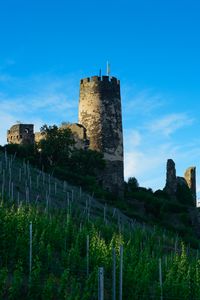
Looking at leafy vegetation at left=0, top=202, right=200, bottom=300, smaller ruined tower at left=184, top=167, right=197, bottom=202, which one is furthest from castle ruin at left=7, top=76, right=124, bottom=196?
leafy vegetation at left=0, top=202, right=200, bottom=300

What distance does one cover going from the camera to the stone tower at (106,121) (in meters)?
40.8

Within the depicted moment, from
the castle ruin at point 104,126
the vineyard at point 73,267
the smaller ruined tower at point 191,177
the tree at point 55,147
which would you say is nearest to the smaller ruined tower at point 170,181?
the smaller ruined tower at point 191,177

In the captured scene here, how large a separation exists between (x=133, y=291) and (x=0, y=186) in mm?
11797

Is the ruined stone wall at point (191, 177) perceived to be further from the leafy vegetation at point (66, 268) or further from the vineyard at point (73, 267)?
the leafy vegetation at point (66, 268)

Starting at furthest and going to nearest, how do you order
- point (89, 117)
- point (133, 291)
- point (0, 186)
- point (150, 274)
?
1. point (89, 117)
2. point (0, 186)
3. point (150, 274)
4. point (133, 291)

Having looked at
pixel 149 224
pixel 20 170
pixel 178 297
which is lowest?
pixel 178 297

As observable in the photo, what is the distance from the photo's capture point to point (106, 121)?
41188 mm

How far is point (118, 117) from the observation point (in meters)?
41.9

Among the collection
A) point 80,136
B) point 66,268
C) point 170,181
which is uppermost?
point 80,136

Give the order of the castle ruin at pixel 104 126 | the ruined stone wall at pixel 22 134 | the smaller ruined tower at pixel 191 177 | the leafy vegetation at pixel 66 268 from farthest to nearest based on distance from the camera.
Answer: the smaller ruined tower at pixel 191 177
the ruined stone wall at pixel 22 134
the castle ruin at pixel 104 126
the leafy vegetation at pixel 66 268

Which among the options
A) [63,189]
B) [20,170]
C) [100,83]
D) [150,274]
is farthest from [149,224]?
[150,274]

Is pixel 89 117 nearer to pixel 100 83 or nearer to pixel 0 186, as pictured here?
pixel 100 83

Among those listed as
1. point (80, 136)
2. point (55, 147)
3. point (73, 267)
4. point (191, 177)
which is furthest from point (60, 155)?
point (73, 267)

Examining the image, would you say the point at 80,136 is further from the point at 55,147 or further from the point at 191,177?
the point at 191,177
